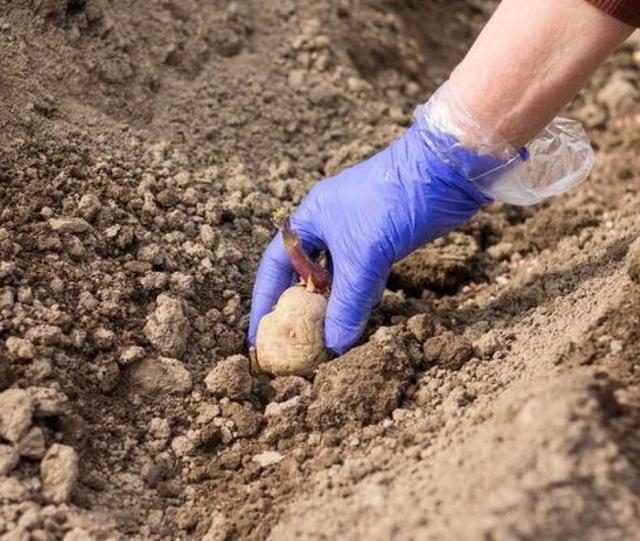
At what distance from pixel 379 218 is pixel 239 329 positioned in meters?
0.56

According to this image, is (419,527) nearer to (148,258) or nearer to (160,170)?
(148,258)

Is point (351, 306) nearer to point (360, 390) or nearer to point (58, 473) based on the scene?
point (360, 390)

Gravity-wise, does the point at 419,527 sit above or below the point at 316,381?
above

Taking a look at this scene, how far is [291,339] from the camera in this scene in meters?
2.66

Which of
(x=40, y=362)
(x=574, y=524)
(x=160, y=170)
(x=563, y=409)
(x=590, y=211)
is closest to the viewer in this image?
(x=574, y=524)

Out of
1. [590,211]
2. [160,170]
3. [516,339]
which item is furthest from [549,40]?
[160,170]

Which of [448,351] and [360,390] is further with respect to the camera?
[448,351]

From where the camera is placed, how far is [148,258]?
2.77 metres

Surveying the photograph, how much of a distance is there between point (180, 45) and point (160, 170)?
2.50 feet

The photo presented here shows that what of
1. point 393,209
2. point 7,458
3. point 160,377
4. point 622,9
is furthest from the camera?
point 393,209

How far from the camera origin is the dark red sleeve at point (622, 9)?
2432 millimetres

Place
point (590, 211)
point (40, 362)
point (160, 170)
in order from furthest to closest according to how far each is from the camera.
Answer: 1. point (590, 211)
2. point (160, 170)
3. point (40, 362)

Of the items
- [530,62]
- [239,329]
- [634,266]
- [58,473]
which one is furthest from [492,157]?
[58,473]

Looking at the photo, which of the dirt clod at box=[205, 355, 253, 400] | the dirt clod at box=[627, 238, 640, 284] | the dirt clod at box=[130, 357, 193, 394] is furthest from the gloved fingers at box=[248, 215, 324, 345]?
the dirt clod at box=[627, 238, 640, 284]
